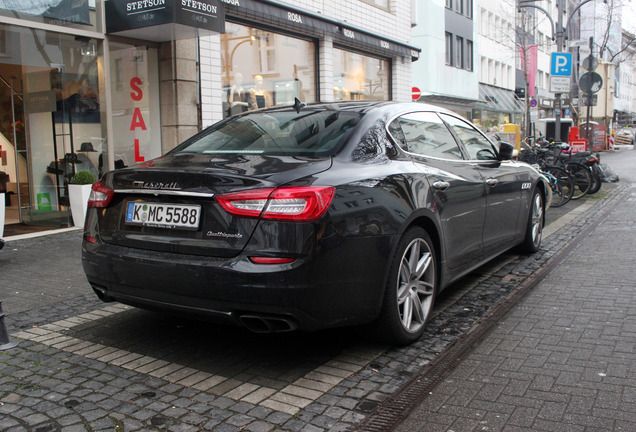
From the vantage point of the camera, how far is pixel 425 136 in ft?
15.5

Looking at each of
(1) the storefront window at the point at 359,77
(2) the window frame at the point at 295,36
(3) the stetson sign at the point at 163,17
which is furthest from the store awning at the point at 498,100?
(3) the stetson sign at the point at 163,17

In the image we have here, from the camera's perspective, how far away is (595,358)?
3.75 m

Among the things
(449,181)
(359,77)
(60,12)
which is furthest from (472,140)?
(359,77)

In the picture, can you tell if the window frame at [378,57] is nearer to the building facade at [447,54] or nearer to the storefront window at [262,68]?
the storefront window at [262,68]

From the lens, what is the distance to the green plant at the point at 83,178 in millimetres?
9484

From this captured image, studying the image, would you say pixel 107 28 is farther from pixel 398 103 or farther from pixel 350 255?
pixel 350 255

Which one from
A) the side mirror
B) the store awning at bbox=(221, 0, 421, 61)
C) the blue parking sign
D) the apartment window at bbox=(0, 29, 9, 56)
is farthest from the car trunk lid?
the blue parking sign

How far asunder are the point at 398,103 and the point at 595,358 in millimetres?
2223

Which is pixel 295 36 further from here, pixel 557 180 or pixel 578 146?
pixel 578 146

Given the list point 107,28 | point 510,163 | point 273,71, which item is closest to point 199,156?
point 510,163

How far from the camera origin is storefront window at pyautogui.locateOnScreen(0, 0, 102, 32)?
8961mm

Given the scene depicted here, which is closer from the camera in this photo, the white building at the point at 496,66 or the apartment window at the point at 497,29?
the white building at the point at 496,66

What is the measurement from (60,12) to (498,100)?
39.2 m

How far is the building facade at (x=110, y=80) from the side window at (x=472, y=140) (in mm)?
5683
